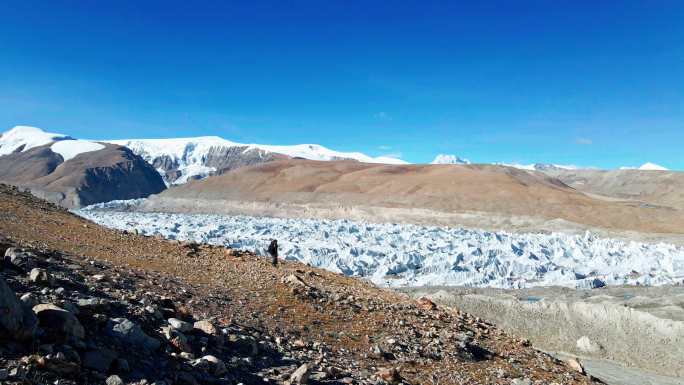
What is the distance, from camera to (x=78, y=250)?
34.9ft

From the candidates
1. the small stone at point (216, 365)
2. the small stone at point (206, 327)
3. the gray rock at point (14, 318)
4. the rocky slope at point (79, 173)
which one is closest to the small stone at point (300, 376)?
the small stone at point (216, 365)

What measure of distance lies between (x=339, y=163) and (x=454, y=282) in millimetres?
96654

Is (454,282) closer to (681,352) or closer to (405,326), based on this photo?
(681,352)

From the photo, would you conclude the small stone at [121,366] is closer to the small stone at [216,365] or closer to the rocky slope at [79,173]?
the small stone at [216,365]

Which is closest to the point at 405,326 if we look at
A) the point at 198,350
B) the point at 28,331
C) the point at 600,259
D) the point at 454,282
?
the point at 198,350

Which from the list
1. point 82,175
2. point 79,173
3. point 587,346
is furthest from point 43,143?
point 587,346

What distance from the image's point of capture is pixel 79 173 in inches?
4786

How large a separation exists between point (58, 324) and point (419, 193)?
3110 inches

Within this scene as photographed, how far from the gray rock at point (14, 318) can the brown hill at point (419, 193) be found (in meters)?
→ 60.8

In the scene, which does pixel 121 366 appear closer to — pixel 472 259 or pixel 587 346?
pixel 587 346

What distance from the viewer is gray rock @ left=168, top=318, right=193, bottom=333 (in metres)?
6.37

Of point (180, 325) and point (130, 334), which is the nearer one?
point (130, 334)

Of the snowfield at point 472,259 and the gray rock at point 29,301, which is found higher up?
the gray rock at point 29,301

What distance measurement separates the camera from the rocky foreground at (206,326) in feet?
15.5
